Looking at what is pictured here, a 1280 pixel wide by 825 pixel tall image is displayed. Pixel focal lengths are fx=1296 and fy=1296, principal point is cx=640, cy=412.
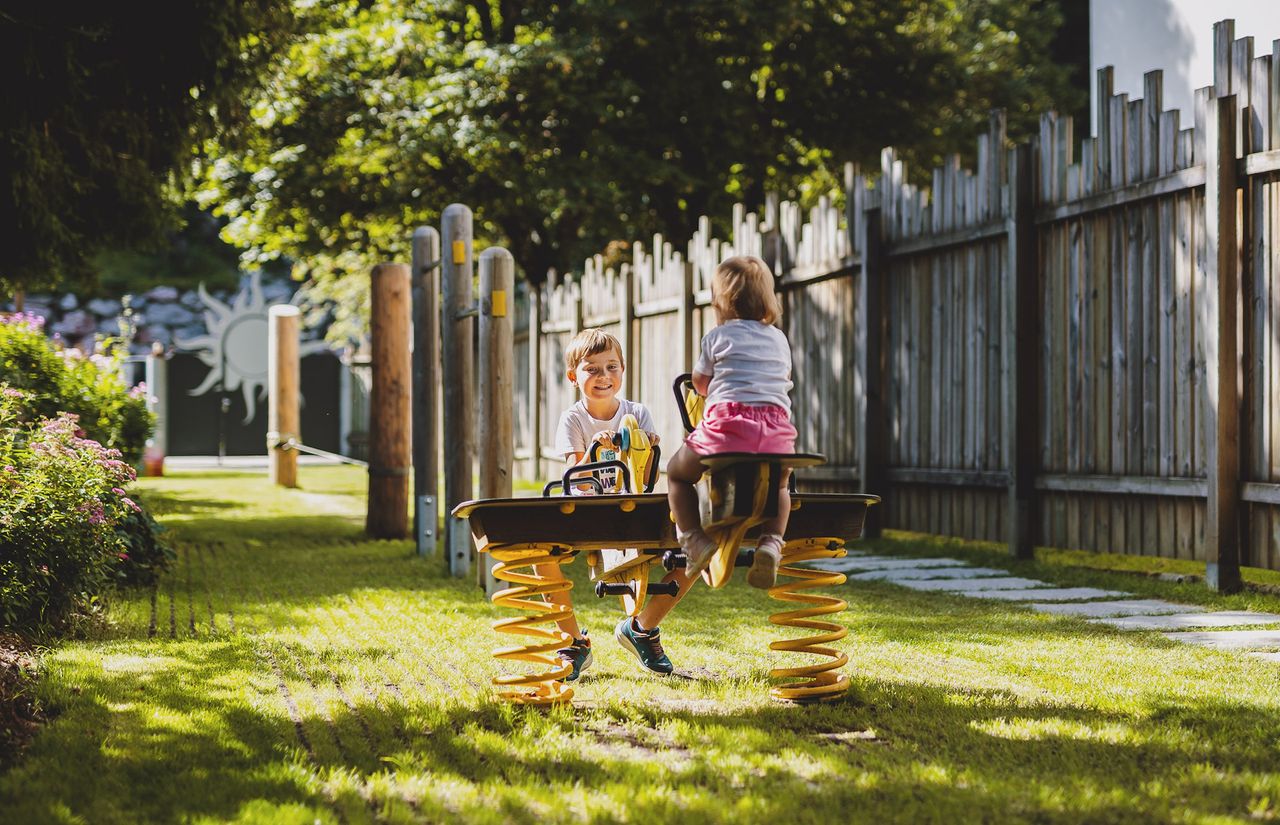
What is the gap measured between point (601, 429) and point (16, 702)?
2.23 m

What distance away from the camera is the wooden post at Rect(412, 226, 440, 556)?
9367 millimetres

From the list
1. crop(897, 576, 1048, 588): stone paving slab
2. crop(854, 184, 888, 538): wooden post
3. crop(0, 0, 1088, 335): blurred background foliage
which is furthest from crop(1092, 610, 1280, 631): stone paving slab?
crop(0, 0, 1088, 335): blurred background foliage

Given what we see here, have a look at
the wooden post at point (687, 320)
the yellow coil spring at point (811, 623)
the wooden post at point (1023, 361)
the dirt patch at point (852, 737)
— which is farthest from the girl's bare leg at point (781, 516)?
the wooden post at point (687, 320)

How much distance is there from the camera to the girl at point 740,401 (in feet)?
13.1

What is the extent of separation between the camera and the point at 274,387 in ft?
58.7

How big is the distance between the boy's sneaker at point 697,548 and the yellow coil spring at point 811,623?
431 millimetres

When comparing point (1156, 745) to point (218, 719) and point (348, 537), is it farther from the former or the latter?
point (348, 537)

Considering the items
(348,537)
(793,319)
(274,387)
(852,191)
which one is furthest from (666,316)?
(274,387)

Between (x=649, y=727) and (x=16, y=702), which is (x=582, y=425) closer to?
(x=649, y=727)

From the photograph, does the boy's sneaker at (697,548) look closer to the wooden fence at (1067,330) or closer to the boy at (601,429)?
the boy at (601,429)

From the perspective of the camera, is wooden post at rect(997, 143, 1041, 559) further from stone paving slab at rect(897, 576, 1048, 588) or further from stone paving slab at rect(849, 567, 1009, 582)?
stone paving slab at rect(897, 576, 1048, 588)

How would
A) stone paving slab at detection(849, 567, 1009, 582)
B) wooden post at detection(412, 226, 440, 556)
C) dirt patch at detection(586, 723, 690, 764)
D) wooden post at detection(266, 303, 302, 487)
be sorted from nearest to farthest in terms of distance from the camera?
dirt patch at detection(586, 723, 690, 764)
stone paving slab at detection(849, 567, 1009, 582)
wooden post at detection(412, 226, 440, 556)
wooden post at detection(266, 303, 302, 487)

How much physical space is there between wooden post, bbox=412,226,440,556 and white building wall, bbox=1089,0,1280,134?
5.29 metres

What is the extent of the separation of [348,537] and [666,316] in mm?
3765
